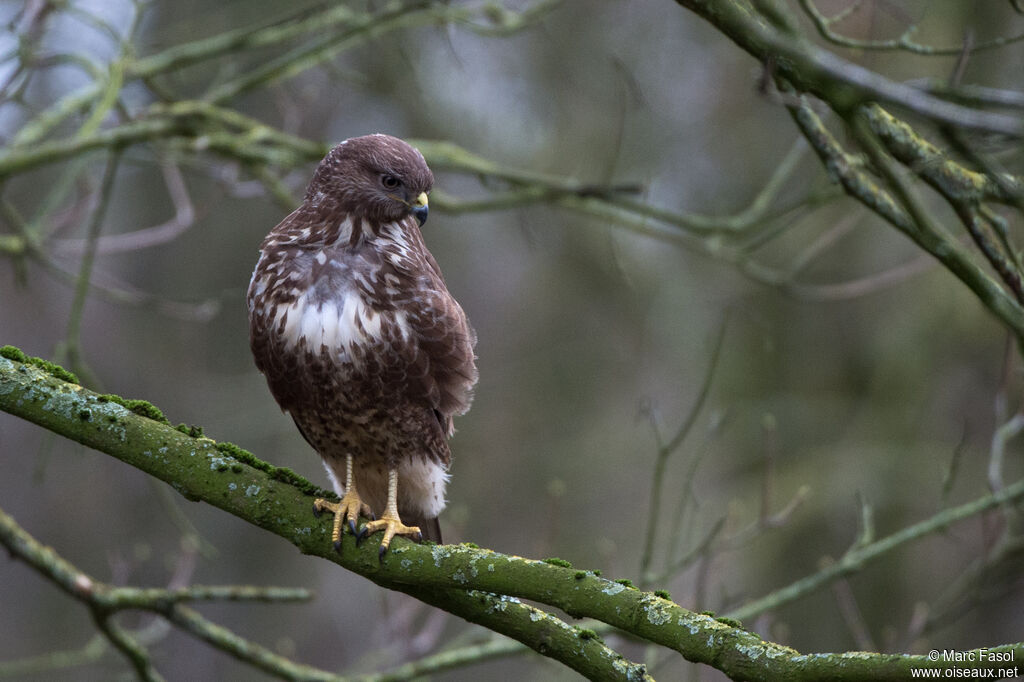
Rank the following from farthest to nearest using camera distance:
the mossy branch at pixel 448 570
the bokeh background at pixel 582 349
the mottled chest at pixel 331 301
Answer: the bokeh background at pixel 582 349 < the mottled chest at pixel 331 301 < the mossy branch at pixel 448 570

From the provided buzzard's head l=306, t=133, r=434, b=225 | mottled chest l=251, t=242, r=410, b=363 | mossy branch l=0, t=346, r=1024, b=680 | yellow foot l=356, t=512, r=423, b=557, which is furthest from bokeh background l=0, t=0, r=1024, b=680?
mossy branch l=0, t=346, r=1024, b=680

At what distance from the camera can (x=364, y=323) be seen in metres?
3.34

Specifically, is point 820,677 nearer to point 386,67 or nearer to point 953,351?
point 953,351

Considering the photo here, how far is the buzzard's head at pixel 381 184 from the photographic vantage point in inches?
139

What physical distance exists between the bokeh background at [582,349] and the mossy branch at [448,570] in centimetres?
173

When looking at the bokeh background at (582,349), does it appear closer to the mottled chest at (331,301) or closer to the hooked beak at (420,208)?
the hooked beak at (420,208)

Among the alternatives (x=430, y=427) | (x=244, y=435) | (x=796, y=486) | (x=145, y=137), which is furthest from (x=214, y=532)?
(x=430, y=427)

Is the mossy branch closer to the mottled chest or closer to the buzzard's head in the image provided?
the mottled chest

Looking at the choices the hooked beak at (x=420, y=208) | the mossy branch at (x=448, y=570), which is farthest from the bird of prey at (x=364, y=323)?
the mossy branch at (x=448, y=570)

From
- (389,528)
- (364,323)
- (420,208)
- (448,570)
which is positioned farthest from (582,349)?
(448,570)

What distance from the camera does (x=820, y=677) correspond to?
2.10 metres

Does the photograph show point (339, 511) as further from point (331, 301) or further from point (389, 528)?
point (331, 301)

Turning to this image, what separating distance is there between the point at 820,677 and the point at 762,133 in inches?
291

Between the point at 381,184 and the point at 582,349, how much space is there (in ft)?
21.3
